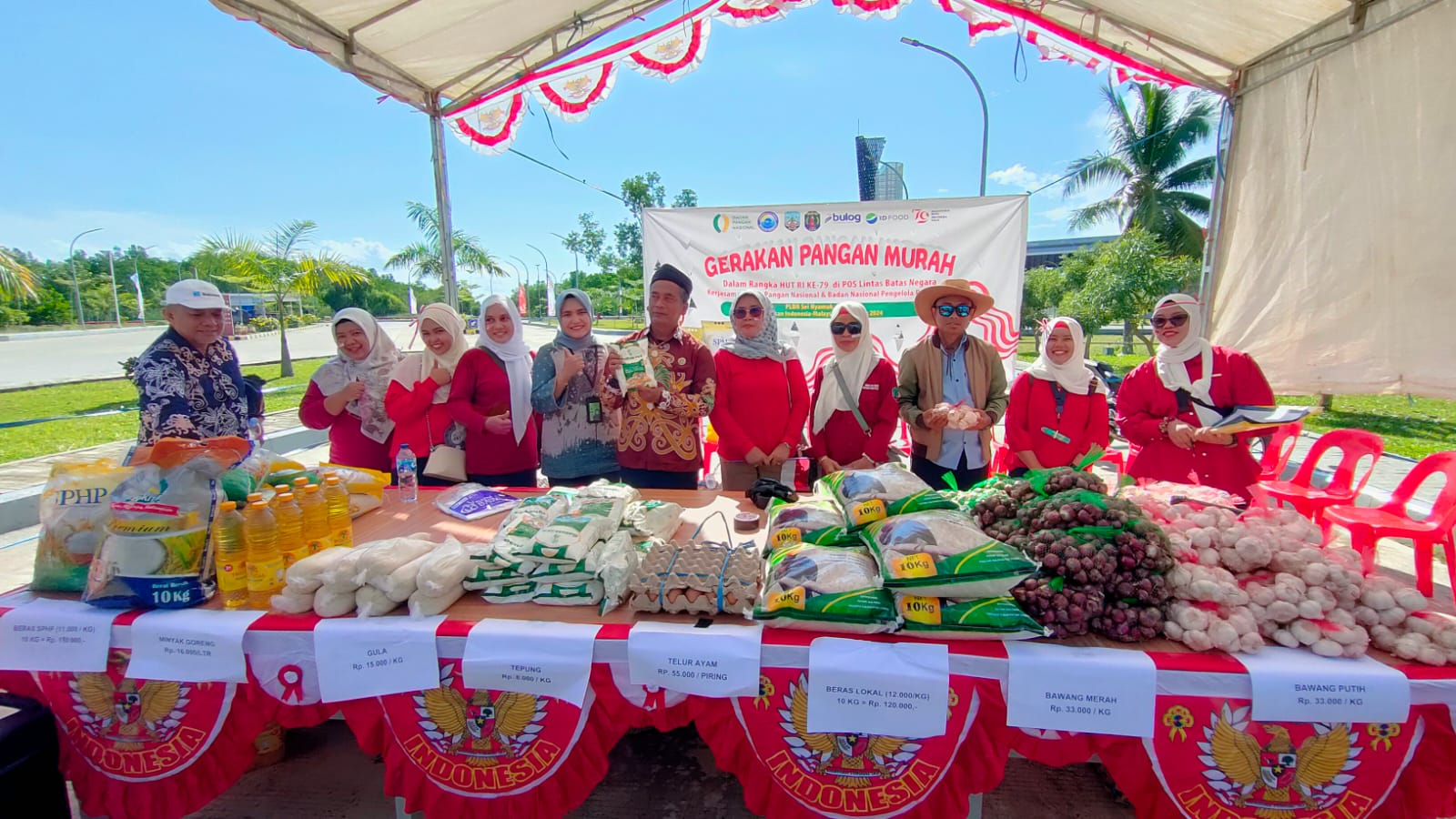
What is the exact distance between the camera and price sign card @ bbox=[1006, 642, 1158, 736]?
1.24m

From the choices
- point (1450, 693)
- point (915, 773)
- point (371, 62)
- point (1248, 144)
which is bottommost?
point (915, 773)

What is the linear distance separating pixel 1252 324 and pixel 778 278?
9.84 ft

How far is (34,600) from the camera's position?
5.11ft

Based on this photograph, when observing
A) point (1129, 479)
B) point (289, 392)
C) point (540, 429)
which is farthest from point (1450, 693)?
point (289, 392)

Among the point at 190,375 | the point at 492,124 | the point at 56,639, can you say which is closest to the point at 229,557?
the point at 56,639

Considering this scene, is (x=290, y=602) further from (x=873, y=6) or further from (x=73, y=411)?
(x=73, y=411)

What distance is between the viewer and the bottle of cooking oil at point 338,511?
1.68 meters

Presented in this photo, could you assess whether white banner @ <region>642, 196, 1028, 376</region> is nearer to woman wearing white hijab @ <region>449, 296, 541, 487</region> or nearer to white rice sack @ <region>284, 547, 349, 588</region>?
woman wearing white hijab @ <region>449, 296, 541, 487</region>

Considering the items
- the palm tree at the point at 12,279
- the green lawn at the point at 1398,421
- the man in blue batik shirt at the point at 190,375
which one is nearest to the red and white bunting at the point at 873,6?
the man in blue batik shirt at the point at 190,375

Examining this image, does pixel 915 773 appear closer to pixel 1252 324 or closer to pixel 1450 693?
pixel 1450 693

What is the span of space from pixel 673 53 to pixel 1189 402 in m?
3.67

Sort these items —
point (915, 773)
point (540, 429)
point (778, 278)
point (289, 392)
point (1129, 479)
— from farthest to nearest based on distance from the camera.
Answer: point (289, 392) < point (778, 278) < point (540, 429) < point (1129, 479) < point (915, 773)

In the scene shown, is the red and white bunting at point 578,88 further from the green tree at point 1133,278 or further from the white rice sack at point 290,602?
the green tree at point 1133,278

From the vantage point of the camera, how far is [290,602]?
146 centimetres
